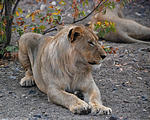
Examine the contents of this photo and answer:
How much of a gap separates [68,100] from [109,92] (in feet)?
2.93

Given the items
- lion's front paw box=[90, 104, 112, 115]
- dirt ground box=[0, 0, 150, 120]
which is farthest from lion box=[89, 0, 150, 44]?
lion's front paw box=[90, 104, 112, 115]

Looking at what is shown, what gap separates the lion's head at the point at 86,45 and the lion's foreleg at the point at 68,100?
45cm

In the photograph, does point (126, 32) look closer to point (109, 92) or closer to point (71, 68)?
point (109, 92)

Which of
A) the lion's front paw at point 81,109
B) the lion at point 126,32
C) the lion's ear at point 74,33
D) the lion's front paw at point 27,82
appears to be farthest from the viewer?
the lion at point 126,32

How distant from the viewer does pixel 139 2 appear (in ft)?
34.4

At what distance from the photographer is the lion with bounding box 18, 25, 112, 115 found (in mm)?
3932

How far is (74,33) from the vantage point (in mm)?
3949

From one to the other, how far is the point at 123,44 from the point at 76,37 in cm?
359

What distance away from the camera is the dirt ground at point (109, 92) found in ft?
12.5

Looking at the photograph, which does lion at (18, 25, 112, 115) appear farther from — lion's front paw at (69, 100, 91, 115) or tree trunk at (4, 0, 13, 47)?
tree trunk at (4, 0, 13, 47)

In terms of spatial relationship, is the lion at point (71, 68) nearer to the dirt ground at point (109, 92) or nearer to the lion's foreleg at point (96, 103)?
the lion's foreleg at point (96, 103)

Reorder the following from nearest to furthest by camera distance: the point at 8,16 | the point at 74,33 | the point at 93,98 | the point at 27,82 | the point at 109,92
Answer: the point at 74,33 < the point at 93,98 < the point at 109,92 < the point at 27,82 < the point at 8,16

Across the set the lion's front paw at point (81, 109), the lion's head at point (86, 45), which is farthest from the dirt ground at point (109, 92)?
the lion's head at point (86, 45)

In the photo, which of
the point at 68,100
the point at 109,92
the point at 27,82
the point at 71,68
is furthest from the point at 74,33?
the point at 27,82
